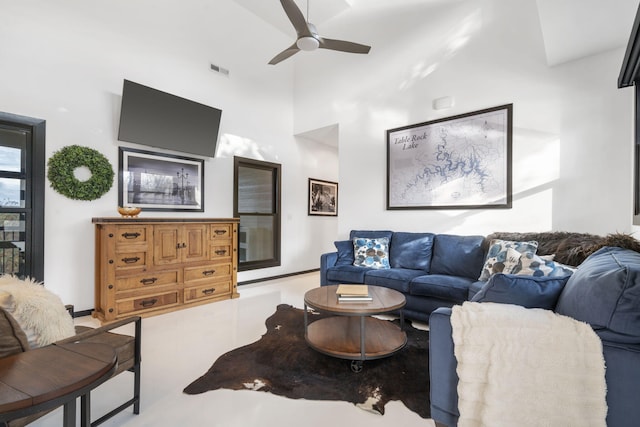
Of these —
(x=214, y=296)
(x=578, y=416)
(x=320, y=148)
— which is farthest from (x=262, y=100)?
(x=578, y=416)

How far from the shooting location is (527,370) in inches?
46.7

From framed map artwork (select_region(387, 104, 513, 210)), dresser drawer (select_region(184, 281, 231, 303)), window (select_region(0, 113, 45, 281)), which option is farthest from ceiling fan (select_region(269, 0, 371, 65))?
dresser drawer (select_region(184, 281, 231, 303))

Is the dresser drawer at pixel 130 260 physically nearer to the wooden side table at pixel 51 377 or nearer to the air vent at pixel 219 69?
the wooden side table at pixel 51 377

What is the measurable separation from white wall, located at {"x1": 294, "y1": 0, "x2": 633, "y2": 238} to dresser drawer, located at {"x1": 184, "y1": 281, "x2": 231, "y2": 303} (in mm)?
2027

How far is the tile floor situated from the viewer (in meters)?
1.71

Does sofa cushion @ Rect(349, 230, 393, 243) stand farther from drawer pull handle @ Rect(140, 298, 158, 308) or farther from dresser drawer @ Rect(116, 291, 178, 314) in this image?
drawer pull handle @ Rect(140, 298, 158, 308)

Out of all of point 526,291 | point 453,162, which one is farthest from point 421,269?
point 526,291

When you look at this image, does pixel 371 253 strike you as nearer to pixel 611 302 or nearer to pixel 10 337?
pixel 611 302

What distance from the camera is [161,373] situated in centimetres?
221

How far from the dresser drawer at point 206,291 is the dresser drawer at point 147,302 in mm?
159

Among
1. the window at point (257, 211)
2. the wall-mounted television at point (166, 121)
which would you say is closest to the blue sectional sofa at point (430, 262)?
the window at point (257, 211)

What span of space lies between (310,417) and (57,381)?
1257 mm

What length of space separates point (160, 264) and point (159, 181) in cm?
117

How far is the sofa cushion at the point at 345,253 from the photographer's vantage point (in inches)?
163
